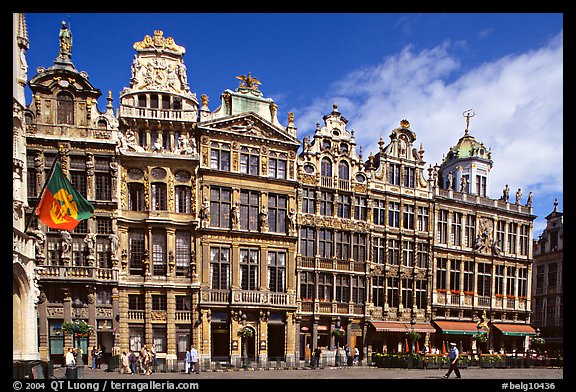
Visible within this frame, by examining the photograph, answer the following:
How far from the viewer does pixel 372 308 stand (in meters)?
38.1

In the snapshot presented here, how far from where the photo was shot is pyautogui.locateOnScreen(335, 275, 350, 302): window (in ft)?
121

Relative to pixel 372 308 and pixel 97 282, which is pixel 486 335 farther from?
pixel 97 282

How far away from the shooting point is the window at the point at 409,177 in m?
40.2

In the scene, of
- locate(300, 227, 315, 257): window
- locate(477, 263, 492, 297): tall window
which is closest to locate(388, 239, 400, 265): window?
locate(300, 227, 315, 257): window

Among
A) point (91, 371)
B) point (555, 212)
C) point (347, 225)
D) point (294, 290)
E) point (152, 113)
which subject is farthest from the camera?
point (555, 212)

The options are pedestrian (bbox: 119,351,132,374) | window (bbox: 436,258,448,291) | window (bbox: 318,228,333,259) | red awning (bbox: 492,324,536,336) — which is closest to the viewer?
pedestrian (bbox: 119,351,132,374)

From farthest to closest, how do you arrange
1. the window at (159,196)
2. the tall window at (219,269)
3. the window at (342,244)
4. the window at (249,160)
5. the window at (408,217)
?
1. the window at (408,217)
2. the window at (342,244)
3. the window at (249,160)
4. the tall window at (219,269)
5. the window at (159,196)

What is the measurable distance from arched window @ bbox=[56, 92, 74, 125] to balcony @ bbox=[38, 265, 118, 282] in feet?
24.8

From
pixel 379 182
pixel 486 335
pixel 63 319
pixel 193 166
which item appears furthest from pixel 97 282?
pixel 486 335

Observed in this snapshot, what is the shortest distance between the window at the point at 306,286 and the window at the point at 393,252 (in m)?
6.29

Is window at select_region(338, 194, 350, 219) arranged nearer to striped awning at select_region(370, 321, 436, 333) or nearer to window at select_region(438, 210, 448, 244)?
striped awning at select_region(370, 321, 436, 333)

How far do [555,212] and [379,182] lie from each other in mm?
17054

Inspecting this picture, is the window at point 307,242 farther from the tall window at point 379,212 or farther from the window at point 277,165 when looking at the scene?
the tall window at point 379,212

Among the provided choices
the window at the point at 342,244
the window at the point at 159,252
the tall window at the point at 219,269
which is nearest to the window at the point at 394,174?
the window at the point at 342,244
